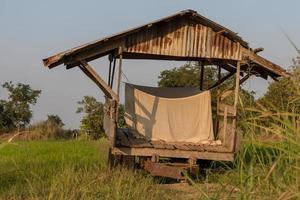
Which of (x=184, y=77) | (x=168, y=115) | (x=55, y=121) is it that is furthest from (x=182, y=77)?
(x=168, y=115)

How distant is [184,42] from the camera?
13211 millimetres

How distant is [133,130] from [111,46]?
217 cm

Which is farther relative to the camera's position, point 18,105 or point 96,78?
point 18,105

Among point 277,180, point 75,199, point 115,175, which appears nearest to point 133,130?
point 115,175

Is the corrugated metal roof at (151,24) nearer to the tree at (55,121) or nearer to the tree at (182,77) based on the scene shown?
the tree at (182,77)

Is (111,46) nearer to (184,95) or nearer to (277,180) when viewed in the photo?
(184,95)

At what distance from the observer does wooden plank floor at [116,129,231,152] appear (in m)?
12.2

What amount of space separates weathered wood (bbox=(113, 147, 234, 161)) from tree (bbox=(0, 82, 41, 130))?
30163 mm

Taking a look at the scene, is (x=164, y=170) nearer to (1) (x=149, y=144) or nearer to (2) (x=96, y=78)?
(1) (x=149, y=144)

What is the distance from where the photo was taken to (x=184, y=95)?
14.7m

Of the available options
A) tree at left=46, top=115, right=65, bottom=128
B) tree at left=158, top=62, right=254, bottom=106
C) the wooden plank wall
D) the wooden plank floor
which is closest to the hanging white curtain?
the wooden plank floor

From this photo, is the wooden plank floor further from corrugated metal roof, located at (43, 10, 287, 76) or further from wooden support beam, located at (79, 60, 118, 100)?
corrugated metal roof, located at (43, 10, 287, 76)

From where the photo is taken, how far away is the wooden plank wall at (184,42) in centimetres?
1298

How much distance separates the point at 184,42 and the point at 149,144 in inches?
108
